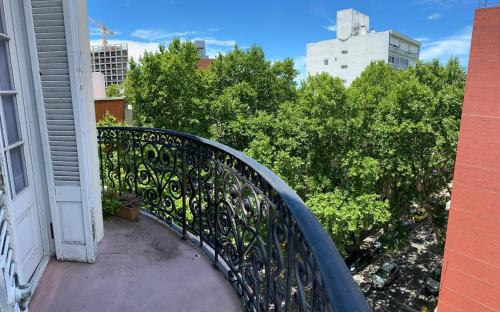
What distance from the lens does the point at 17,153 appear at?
2.27 m

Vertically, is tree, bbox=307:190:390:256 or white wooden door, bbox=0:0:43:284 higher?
white wooden door, bbox=0:0:43:284

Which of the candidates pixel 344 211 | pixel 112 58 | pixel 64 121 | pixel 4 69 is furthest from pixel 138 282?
pixel 112 58

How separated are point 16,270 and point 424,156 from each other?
14.4 meters

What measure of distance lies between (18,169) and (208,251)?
156cm

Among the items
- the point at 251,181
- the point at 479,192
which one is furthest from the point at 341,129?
the point at 251,181

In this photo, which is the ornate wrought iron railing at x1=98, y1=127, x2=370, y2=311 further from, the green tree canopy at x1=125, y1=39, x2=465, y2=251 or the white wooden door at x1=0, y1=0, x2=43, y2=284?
the green tree canopy at x1=125, y1=39, x2=465, y2=251

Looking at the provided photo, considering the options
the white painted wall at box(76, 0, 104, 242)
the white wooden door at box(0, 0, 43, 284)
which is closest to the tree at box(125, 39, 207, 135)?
the white painted wall at box(76, 0, 104, 242)

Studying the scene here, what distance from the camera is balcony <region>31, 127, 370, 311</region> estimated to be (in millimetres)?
1135

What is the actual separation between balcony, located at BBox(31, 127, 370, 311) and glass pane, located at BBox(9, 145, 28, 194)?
0.72 m

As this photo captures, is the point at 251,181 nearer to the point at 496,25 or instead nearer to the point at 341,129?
the point at 496,25

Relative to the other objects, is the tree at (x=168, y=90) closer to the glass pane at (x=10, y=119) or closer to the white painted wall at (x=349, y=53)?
the glass pane at (x=10, y=119)

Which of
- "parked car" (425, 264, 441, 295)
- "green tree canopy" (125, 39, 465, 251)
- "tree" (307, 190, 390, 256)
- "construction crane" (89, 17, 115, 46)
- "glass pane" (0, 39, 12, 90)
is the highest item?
"construction crane" (89, 17, 115, 46)

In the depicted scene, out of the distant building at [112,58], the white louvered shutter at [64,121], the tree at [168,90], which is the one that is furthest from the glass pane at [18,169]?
the distant building at [112,58]

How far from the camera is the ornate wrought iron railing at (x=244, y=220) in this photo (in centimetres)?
96
